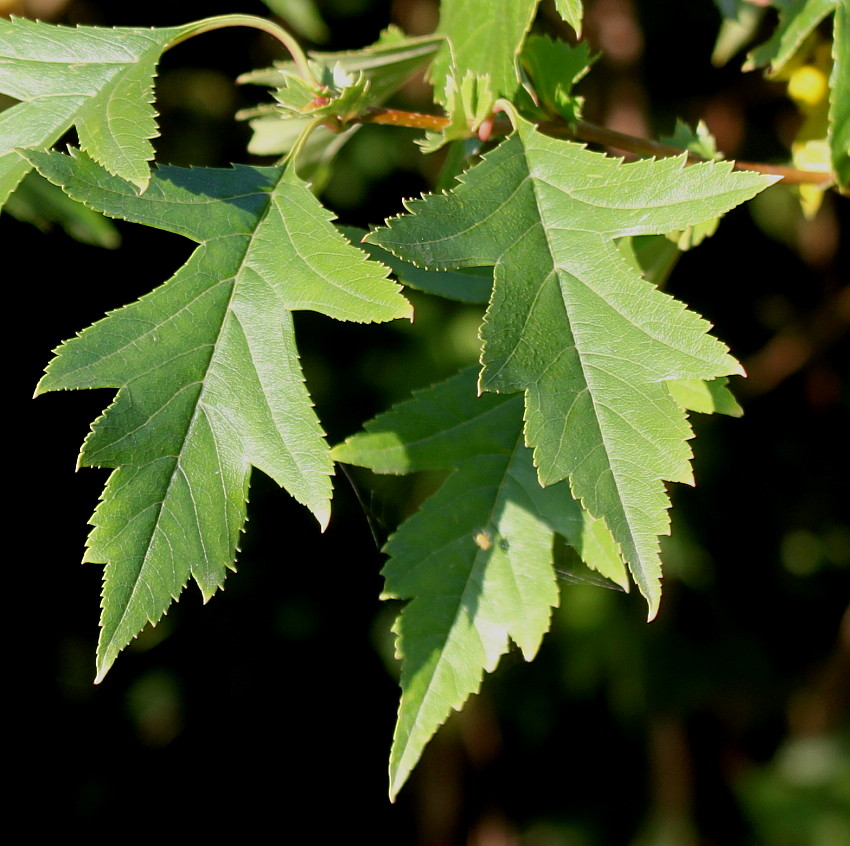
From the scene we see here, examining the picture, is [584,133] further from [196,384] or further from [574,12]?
[196,384]

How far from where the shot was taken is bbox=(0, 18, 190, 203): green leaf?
817 mm

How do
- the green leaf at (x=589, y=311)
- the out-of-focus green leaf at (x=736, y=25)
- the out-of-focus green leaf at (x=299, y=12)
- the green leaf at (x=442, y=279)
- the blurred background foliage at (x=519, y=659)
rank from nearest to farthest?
the green leaf at (x=589, y=311) < the green leaf at (x=442, y=279) < the out-of-focus green leaf at (x=736, y=25) < the out-of-focus green leaf at (x=299, y=12) < the blurred background foliage at (x=519, y=659)

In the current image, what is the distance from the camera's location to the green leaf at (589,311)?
77cm

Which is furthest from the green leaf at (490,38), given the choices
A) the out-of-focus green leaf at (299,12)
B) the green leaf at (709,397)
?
the out-of-focus green leaf at (299,12)

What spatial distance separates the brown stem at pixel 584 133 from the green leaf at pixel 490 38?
5 centimetres

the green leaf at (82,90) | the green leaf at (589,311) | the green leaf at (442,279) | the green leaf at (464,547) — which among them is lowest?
the green leaf at (464,547)

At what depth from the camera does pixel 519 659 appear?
226 centimetres

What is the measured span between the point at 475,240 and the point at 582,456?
222 mm

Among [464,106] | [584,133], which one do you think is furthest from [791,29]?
[464,106]

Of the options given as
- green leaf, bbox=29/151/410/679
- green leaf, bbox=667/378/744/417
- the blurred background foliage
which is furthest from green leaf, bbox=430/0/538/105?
the blurred background foliage

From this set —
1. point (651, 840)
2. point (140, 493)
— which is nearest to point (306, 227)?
point (140, 493)

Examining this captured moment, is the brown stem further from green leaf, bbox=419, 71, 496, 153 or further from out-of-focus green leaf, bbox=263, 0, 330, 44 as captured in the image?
out-of-focus green leaf, bbox=263, 0, 330, 44

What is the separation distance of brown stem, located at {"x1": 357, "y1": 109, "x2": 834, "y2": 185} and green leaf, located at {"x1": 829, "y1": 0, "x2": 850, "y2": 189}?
0.07m

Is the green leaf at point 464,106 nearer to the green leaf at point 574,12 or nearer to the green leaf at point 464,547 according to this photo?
the green leaf at point 574,12
